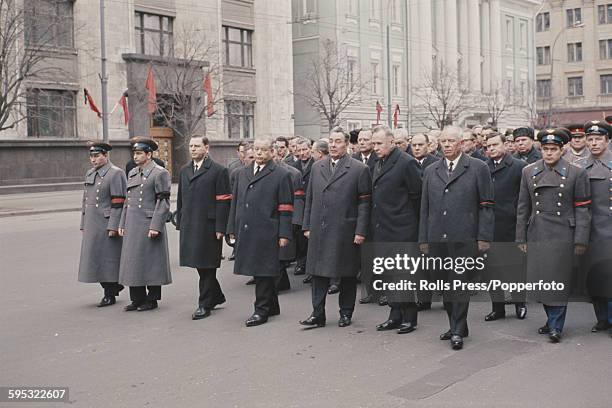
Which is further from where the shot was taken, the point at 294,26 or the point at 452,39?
the point at 452,39

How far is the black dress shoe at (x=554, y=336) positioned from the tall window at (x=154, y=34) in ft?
109

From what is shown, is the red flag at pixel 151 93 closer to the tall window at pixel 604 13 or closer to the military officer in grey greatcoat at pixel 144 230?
the military officer in grey greatcoat at pixel 144 230

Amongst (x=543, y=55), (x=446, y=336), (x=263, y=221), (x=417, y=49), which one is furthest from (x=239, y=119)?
(x=543, y=55)

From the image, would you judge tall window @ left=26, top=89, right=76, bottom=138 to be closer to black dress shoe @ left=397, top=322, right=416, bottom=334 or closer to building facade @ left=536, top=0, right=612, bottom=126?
black dress shoe @ left=397, top=322, right=416, bottom=334

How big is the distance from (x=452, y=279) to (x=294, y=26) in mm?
46244

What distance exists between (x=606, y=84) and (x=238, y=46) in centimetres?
4695

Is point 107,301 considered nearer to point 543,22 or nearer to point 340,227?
point 340,227

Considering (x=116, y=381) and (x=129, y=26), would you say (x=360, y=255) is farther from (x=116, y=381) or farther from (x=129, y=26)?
(x=129, y=26)

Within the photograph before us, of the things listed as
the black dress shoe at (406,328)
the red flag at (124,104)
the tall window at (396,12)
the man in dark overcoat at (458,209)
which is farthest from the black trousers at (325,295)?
the tall window at (396,12)

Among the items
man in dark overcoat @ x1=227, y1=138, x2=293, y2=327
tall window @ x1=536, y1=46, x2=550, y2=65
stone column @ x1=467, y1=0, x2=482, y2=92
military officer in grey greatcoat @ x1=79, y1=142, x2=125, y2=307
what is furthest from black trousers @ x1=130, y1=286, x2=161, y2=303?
tall window @ x1=536, y1=46, x2=550, y2=65

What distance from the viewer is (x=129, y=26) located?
3753cm

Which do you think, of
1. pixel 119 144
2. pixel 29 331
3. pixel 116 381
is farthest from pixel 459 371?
pixel 119 144

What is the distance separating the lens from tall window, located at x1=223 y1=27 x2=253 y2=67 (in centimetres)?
4328

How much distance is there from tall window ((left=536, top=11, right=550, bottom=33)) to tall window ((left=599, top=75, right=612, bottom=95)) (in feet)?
27.7
